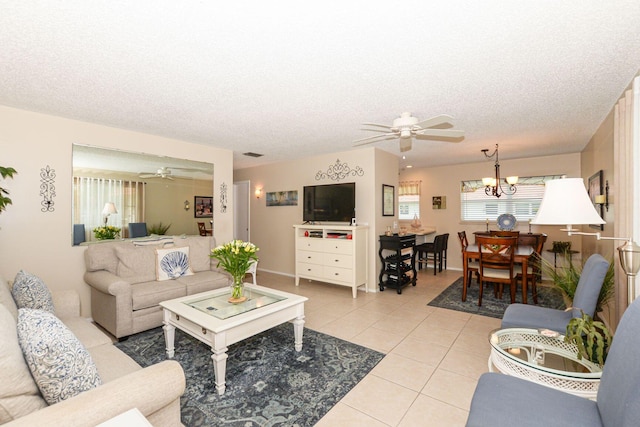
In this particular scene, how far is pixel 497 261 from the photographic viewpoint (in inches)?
158

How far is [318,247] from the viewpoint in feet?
16.2

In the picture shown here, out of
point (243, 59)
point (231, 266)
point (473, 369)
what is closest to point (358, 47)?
point (243, 59)

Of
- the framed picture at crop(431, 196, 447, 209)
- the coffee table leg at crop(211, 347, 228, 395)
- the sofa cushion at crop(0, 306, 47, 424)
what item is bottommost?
Answer: the coffee table leg at crop(211, 347, 228, 395)

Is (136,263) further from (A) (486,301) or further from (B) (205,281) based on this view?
(A) (486,301)

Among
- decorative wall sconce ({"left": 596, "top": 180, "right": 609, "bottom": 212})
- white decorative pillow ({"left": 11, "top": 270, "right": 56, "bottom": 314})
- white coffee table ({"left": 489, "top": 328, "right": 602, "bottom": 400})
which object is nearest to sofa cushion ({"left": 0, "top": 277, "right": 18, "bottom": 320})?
white decorative pillow ({"left": 11, "top": 270, "right": 56, "bottom": 314})

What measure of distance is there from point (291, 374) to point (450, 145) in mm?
4049

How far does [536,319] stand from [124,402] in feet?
9.00

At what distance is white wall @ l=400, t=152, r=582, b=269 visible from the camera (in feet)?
17.6

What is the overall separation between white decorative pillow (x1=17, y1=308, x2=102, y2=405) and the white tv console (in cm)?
364

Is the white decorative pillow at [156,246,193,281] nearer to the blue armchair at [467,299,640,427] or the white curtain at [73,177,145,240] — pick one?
the white curtain at [73,177,145,240]

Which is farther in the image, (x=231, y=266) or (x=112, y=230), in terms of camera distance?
(x=112, y=230)

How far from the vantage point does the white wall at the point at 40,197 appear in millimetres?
2951

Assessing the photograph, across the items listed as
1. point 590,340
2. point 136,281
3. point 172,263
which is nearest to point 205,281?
point 172,263

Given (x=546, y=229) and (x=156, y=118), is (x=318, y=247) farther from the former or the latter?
(x=546, y=229)
